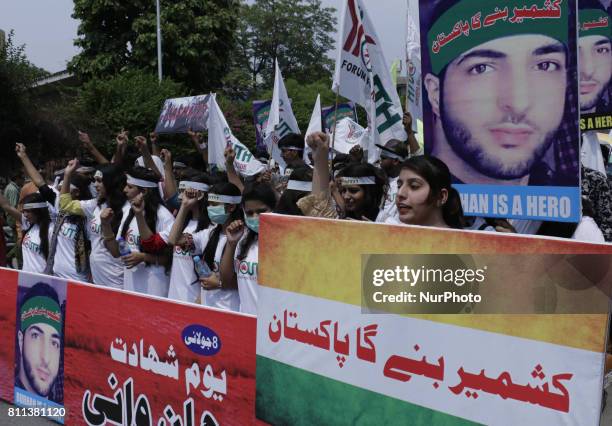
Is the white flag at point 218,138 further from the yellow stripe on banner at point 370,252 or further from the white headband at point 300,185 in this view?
A: the yellow stripe on banner at point 370,252

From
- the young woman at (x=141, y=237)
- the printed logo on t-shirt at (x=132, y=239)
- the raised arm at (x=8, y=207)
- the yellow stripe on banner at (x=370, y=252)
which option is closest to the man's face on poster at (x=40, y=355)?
the young woman at (x=141, y=237)

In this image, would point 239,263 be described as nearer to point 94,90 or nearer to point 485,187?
point 485,187

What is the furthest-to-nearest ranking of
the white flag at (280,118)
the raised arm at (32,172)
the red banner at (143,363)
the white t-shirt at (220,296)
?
1. the white flag at (280,118)
2. the raised arm at (32,172)
3. the white t-shirt at (220,296)
4. the red banner at (143,363)

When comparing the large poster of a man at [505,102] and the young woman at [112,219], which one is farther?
the young woman at [112,219]

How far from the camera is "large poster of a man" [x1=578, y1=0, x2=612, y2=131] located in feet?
18.6

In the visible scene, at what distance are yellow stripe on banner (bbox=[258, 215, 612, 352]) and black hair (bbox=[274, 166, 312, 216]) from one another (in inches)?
44.3

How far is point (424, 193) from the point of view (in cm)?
336

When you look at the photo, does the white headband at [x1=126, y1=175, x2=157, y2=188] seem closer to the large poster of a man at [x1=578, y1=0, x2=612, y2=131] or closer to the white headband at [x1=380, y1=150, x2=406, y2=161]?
the white headband at [x1=380, y1=150, x2=406, y2=161]

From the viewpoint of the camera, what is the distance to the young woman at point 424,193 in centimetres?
335

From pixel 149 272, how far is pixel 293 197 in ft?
4.75

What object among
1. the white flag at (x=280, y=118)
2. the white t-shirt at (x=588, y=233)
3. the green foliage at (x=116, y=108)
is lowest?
the white t-shirt at (x=588, y=233)

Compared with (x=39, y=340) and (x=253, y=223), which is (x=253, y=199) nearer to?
(x=253, y=223)

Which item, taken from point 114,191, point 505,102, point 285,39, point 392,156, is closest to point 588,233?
point 505,102

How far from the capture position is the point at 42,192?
6.42 meters
